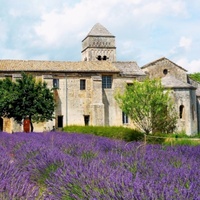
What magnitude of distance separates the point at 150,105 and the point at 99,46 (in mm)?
21085

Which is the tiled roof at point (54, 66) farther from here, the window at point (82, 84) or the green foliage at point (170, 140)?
the green foliage at point (170, 140)

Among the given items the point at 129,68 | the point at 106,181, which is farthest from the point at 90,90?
the point at 106,181

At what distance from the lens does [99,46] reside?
4591cm

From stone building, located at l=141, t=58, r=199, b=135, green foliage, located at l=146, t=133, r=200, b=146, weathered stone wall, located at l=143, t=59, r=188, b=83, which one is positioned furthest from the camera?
weathered stone wall, located at l=143, t=59, r=188, b=83

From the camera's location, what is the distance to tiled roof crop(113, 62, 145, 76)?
32.9 m

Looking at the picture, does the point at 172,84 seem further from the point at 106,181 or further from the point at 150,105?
the point at 106,181

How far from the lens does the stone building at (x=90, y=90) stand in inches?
1155

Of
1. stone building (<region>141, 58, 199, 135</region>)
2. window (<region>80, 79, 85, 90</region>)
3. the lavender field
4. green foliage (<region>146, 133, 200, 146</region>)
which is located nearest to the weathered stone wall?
stone building (<region>141, 58, 199, 135</region>)

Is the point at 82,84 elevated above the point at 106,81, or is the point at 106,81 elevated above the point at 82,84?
the point at 106,81

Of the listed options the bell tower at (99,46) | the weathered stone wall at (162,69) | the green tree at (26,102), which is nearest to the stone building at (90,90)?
Answer: the weathered stone wall at (162,69)

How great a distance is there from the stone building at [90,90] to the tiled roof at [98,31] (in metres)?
14.5

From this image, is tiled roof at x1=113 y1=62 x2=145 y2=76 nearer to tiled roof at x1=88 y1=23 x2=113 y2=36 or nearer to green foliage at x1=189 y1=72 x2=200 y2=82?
tiled roof at x1=88 y1=23 x2=113 y2=36

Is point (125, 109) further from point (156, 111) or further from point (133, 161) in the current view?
point (133, 161)

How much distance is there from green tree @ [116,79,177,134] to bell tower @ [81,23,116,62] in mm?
18807
